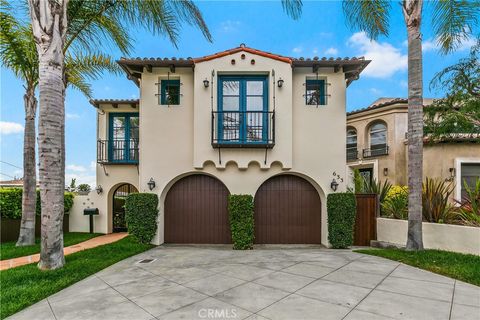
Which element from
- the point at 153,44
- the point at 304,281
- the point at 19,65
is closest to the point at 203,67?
the point at 153,44

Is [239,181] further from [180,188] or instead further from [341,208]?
[341,208]

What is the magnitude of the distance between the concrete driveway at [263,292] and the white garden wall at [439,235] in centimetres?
188

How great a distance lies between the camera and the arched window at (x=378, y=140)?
49.3 ft

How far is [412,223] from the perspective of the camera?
6.72 metres

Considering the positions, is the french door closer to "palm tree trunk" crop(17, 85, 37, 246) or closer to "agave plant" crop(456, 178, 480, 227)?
"agave plant" crop(456, 178, 480, 227)

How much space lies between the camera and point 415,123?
22.5 ft

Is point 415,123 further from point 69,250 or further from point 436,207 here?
point 69,250

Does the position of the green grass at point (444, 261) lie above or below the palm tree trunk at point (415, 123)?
below

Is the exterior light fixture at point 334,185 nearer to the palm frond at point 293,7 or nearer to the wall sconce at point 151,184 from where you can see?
the palm frond at point 293,7

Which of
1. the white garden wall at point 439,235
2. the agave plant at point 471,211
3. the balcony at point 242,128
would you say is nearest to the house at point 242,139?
the balcony at point 242,128

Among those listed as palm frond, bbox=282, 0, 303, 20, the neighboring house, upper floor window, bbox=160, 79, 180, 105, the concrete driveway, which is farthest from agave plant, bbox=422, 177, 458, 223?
upper floor window, bbox=160, 79, 180, 105

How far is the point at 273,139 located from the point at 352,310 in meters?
5.40

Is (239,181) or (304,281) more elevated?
(239,181)

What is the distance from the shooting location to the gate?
337 inches
